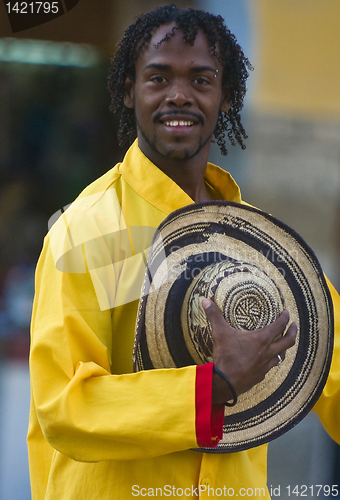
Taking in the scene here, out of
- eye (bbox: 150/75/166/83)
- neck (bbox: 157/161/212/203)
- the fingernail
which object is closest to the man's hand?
the fingernail

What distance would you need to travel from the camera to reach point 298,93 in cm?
301

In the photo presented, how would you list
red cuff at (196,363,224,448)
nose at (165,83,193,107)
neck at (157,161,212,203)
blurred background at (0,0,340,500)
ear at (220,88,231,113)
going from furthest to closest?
1. blurred background at (0,0,340,500)
2. ear at (220,88,231,113)
3. neck at (157,161,212,203)
4. nose at (165,83,193,107)
5. red cuff at (196,363,224,448)

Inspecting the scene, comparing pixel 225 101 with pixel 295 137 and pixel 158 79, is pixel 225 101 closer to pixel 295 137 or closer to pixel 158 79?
pixel 158 79

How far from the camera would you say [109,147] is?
286cm

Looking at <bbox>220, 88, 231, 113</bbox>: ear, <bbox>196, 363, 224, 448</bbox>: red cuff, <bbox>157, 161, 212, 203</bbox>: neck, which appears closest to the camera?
<bbox>196, 363, 224, 448</bbox>: red cuff

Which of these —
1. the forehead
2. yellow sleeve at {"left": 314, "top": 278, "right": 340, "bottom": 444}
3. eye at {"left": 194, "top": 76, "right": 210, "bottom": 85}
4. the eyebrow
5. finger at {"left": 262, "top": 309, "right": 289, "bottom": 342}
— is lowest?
yellow sleeve at {"left": 314, "top": 278, "right": 340, "bottom": 444}

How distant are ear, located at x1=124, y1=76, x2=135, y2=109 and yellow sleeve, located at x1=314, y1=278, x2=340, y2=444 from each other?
2.41 ft

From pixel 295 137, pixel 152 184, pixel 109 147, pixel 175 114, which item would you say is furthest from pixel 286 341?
pixel 295 137

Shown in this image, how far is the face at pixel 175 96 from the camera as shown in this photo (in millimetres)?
1337

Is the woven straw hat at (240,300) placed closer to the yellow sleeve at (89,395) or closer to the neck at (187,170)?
the yellow sleeve at (89,395)

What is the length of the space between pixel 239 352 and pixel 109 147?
197 centimetres

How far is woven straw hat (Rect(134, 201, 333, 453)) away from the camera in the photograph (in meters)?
1.19

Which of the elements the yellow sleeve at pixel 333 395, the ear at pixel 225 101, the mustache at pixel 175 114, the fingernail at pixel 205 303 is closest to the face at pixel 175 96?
the mustache at pixel 175 114

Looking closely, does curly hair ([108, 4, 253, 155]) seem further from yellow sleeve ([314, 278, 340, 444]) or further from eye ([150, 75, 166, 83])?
yellow sleeve ([314, 278, 340, 444])
